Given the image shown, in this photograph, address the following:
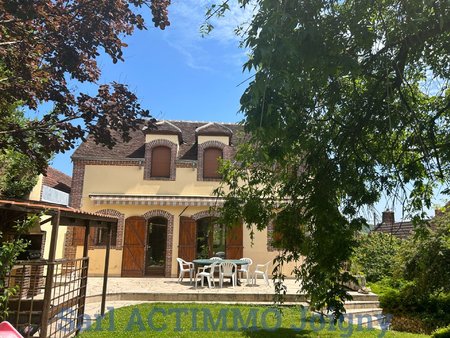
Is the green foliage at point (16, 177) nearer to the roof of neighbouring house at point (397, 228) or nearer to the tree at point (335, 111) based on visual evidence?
the tree at point (335, 111)

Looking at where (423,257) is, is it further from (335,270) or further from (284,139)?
(284,139)

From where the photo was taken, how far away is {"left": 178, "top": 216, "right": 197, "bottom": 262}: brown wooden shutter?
71.5 feet

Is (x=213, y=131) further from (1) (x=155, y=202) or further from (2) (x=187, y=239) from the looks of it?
(2) (x=187, y=239)

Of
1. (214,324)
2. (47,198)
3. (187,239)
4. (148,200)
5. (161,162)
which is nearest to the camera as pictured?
(214,324)

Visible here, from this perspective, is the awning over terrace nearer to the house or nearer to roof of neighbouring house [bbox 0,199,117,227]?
the house

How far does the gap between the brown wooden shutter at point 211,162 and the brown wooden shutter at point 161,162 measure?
7.32ft

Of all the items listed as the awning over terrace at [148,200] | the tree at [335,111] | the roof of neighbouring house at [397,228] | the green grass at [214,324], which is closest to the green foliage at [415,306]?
the roof of neighbouring house at [397,228]

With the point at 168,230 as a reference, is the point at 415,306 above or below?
below

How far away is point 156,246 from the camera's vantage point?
74.3 feet

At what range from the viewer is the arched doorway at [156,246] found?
22156 millimetres

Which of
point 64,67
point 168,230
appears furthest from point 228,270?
point 64,67

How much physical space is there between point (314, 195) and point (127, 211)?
58.0 feet

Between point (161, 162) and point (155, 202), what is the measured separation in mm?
2711

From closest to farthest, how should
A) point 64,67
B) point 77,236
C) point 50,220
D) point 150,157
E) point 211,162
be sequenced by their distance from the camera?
point 64,67 → point 50,220 → point 77,236 → point 150,157 → point 211,162
